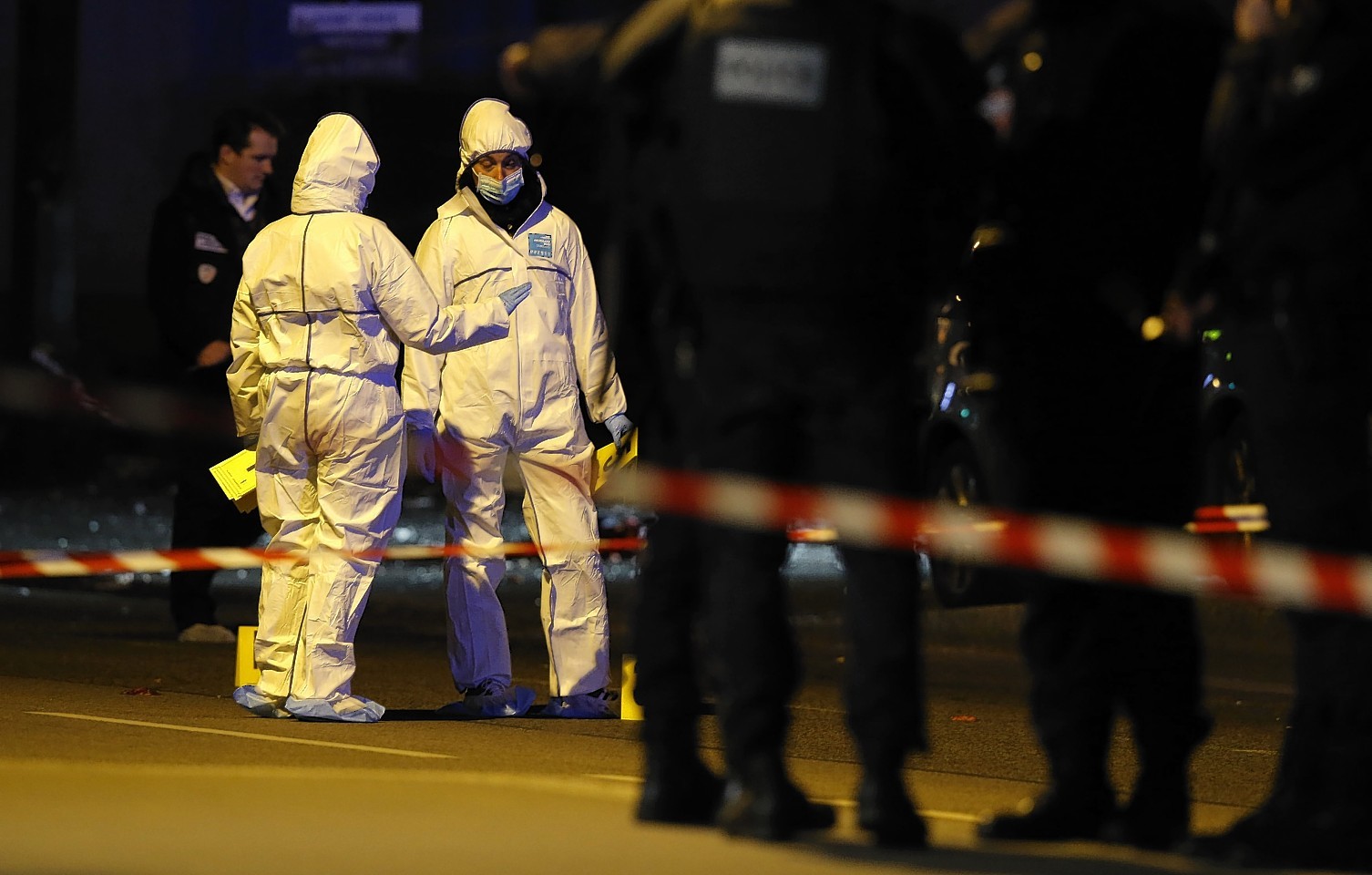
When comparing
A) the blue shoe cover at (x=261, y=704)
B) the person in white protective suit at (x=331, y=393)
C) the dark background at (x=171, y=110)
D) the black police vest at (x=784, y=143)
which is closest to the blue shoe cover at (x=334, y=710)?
the person in white protective suit at (x=331, y=393)

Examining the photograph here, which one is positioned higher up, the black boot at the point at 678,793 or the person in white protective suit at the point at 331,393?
the person in white protective suit at the point at 331,393

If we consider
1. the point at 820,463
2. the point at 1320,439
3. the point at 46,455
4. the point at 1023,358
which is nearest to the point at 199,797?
the point at 820,463

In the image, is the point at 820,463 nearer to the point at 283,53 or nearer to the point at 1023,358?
the point at 1023,358

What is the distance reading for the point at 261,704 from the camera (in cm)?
938

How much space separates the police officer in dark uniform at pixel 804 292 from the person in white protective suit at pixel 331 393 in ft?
9.67

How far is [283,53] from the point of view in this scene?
31.3 metres

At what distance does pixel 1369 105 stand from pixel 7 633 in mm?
8758

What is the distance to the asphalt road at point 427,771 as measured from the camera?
231 inches

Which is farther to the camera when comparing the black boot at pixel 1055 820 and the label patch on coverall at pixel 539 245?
the label patch on coverall at pixel 539 245

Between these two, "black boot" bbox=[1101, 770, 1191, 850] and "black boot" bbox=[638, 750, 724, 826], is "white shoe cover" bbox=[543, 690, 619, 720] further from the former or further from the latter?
"black boot" bbox=[1101, 770, 1191, 850]

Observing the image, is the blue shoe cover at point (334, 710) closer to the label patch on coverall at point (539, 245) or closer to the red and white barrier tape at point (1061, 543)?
the label patch on coverall at point (539, 245)

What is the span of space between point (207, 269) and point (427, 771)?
5.12 meters

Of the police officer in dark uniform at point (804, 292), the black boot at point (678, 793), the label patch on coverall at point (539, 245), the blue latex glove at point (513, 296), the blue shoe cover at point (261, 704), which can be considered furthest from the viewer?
the label patch on coverall at point (539, 245)

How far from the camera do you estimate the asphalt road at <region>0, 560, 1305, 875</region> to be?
231 inches
